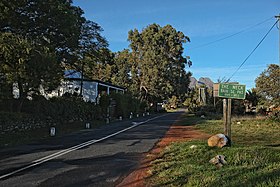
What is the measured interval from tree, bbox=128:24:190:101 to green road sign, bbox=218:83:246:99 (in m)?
50.9

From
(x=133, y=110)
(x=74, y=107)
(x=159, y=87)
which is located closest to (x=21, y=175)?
(x=74, y=107)

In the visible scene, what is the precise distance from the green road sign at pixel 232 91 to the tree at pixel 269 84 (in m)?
35.6

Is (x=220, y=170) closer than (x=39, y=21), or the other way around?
(x=220, y=170)

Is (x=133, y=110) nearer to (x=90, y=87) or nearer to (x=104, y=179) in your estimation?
(x=90, y=87)

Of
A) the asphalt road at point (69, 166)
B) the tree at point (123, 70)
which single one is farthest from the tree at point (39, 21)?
the tree at point (123, 70)

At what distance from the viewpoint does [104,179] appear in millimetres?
7625

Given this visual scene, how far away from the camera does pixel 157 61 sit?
64250 millimetres

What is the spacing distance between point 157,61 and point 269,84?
24742 millimetres

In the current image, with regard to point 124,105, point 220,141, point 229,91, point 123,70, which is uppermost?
point 123,70

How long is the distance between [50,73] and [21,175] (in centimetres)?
1138

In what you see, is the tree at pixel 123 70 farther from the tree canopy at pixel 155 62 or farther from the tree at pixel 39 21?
the tree at pixel 39 21

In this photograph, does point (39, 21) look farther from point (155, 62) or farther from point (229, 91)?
point (155, 62)

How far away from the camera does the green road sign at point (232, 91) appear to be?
1209cm

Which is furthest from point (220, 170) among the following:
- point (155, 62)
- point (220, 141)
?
point (155, 62)
